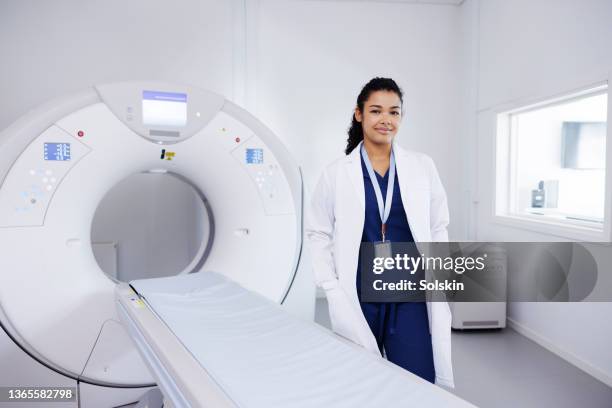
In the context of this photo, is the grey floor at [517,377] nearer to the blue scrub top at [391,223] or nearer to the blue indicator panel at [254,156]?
the blue scrub top at [391,223]

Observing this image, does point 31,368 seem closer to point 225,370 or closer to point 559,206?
point 225,370

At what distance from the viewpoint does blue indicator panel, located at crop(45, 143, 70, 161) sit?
1.50m

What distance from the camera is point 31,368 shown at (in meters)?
1.49

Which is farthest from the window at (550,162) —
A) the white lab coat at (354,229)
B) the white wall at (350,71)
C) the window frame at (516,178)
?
the white lab coat at (354,229)

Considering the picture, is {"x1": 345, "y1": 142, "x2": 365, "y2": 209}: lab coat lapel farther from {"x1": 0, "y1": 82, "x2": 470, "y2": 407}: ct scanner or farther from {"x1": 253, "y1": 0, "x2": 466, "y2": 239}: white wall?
{"x1": 253, "y1": 0, "x2": 466, "y2": 239}: white wall

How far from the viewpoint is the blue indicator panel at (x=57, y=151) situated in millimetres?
1504

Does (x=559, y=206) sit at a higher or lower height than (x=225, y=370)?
higher

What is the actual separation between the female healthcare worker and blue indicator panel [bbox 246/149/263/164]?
54 cm

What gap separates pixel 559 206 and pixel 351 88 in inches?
58.3

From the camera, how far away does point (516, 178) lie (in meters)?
2.79

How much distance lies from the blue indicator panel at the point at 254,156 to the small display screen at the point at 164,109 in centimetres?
27

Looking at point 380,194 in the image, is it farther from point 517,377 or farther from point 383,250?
point 517,377

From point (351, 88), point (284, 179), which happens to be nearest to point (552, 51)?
point (351, 88)

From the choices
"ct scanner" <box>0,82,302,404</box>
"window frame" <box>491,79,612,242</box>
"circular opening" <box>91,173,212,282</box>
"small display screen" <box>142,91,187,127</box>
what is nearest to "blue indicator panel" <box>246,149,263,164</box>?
"ct scanner" <box>0,82,302,404</box>
